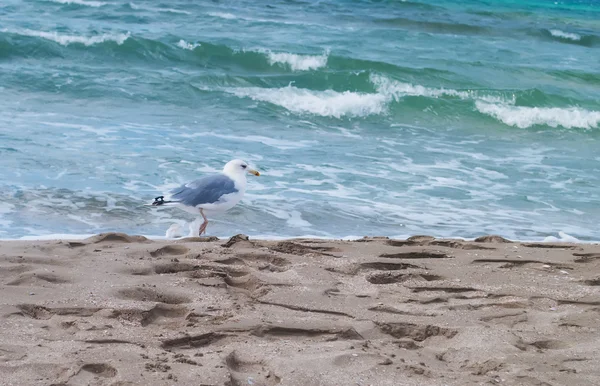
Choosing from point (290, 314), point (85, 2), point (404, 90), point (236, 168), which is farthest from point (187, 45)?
point (290, 314)

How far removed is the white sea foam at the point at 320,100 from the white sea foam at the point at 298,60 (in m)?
1.72

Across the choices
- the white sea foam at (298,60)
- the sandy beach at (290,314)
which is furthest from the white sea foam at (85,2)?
the sandy beach at (290,314)

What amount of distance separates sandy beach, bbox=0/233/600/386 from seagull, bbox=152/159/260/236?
44 centimetres

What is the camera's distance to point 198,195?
19.0ft

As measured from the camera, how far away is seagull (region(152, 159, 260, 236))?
5758 mm

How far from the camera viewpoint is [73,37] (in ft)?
49.1

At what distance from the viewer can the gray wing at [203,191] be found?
5.76 meters

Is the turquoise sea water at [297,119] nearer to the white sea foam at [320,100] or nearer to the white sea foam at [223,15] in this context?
the white sea foam at [320,100]

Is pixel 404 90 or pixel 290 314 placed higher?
pixel 290 314

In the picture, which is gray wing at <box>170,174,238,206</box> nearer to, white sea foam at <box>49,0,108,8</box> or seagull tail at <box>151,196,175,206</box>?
seagull tail at <box>151,196,175,206</box>

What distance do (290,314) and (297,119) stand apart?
7393 mm

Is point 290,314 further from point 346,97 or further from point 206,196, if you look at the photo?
point 346,97

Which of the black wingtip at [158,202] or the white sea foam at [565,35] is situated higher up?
the black wingtip at [158,202]

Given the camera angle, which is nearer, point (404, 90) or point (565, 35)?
point (404, 90)
